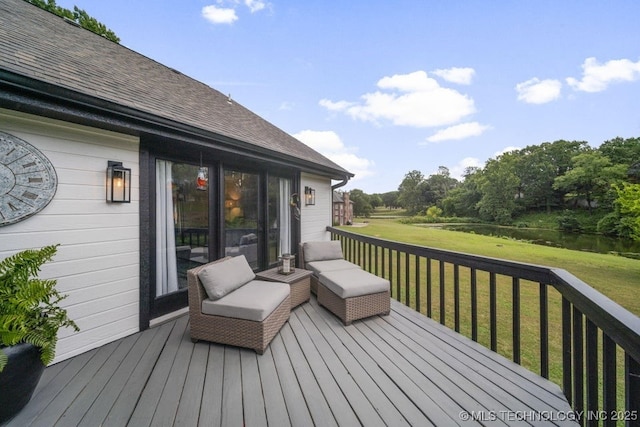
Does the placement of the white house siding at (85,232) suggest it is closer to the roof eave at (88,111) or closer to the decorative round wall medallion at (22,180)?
the decorative round wall medallion at (22,180)

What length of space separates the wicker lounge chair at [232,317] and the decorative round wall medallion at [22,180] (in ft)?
4.53

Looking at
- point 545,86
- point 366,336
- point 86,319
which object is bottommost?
point 366,336

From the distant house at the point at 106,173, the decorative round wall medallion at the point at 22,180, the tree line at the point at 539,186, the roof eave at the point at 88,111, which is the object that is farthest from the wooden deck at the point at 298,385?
the tree line at the point at 539,186

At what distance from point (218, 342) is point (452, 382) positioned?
212 centimetres

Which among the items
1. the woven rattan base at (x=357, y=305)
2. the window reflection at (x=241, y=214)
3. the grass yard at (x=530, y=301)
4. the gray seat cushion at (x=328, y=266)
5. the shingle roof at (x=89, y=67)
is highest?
the shingle roof at (x=89, y=67)

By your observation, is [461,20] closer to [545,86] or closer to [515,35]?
[515,35]

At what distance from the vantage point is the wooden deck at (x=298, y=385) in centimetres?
151

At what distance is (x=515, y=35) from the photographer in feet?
22.5

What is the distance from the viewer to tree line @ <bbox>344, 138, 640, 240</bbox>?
785 inches

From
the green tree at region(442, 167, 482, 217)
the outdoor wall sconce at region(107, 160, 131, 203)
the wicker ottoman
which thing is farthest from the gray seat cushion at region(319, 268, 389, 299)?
the green tree at region(442, 167, 482, 217)

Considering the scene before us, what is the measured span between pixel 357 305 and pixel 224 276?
61.7 inches

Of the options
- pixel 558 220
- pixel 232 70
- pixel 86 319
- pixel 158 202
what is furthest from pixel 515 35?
pixel 558 220

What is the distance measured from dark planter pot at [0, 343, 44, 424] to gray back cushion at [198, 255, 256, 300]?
44.4 inches

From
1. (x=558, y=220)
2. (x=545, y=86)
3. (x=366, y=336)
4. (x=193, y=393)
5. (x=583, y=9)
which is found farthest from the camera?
→ (x=558, y=220)
